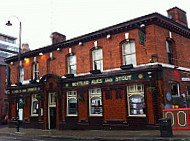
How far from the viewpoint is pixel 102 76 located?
54.4 ft

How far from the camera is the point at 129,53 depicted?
16047mm

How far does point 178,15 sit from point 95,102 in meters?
10.9

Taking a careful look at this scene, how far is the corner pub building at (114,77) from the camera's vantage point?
47.2 ft

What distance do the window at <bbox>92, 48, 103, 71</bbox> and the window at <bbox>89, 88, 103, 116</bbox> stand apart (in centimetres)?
→ 205

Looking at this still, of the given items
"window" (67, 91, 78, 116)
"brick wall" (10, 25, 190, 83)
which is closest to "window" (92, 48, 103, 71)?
"brick wall" (10, 25, 190, 83)

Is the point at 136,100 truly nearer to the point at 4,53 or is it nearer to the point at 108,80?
the point at 108,80

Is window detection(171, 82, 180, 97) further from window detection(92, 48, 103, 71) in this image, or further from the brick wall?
window detection(92, 48, 103, 71)

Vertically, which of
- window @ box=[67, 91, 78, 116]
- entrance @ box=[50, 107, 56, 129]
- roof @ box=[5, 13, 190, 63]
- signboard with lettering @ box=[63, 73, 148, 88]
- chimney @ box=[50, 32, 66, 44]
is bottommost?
entrance @ box=[50, 107, 56, 129]

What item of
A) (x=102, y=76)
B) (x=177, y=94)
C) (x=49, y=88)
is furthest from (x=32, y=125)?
(x=177, y=94)

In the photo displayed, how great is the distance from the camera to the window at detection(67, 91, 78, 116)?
18.6 metres

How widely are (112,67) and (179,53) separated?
19.2 feet

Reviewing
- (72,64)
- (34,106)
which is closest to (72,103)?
(72,64)

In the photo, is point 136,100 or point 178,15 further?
point 178,15

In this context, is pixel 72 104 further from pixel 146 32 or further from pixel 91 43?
pixel 146 32
